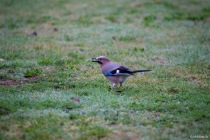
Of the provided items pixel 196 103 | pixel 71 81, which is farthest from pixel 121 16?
pixel 196 103

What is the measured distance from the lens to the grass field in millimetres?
6379

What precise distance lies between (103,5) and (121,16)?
8.48ft

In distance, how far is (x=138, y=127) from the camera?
21.0ft

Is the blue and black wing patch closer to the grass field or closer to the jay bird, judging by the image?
the jay bird

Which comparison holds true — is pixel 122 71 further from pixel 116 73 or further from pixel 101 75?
pixel 101 75

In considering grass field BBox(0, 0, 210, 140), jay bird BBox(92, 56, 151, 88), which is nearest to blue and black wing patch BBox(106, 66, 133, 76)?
jay bird BBox(92, 56, 151, 88)

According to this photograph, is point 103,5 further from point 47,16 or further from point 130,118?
point 130,118

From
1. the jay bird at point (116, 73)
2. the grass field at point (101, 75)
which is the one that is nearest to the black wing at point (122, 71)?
the jay bird at point (116, 73)

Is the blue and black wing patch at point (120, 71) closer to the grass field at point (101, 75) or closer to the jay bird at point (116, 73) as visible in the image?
the jay bird at point (116, 73)

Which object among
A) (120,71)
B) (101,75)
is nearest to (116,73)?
(120,71)

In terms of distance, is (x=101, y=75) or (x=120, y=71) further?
(x=101, y=75)

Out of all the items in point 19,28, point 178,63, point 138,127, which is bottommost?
point 138,127

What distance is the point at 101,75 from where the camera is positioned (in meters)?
9.57

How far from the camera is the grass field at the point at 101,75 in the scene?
6379 mm
